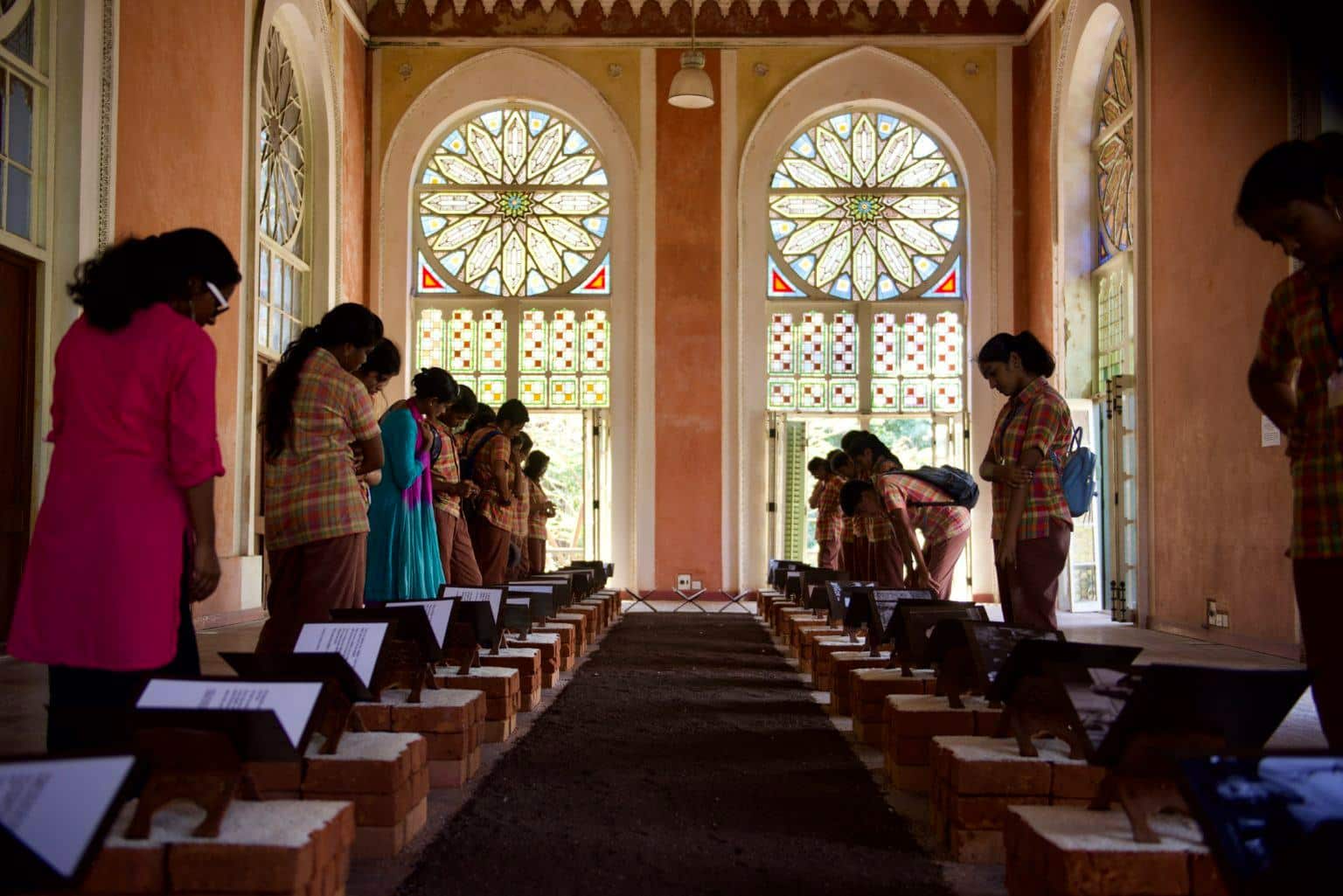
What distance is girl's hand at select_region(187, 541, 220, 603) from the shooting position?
10.4 feet

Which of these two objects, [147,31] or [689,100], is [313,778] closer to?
[147,31]

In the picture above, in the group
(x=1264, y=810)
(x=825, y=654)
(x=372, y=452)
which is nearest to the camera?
(x=1264, y=810)

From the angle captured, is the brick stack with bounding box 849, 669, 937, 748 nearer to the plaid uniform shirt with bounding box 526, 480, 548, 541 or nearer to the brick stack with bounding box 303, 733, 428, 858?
the brick stack with bounding box 303, 733, 428, 858

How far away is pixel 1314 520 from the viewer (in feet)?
8.98

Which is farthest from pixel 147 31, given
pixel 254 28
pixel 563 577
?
pixel 563 577

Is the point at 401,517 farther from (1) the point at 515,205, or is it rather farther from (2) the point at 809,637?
(1) the point at 515,205

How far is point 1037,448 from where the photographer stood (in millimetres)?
4863

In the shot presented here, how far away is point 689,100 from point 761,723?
31.1ft

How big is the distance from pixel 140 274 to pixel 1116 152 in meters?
12.6

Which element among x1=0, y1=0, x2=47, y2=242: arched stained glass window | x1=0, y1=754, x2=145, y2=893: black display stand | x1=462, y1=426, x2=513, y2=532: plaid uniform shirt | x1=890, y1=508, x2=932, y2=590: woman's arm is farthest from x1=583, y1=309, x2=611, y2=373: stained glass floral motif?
x1=0, y1=754, x2=145, y2=893: black display stand

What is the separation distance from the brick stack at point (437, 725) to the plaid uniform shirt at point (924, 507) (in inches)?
174

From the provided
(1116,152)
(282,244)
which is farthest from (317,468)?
(1116,152)

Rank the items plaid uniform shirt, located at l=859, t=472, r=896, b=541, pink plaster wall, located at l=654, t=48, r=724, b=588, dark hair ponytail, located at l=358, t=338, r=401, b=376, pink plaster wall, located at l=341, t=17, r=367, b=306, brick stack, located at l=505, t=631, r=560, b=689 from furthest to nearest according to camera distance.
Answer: pink plaster wall, located at l=654, t=48, r=724, b=588, pink plaster wall, located at l=341, t=17, r=367, b=306, plaid uniform shirt, located at l=859, t=472, r=896, b=541, brick stack, located at l=505, t=631, r=560, b=689, dark hair ponytail, located at l=358, t=338, r=401, b=376

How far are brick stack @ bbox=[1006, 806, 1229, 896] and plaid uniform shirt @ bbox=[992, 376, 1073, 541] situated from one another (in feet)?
6.95
